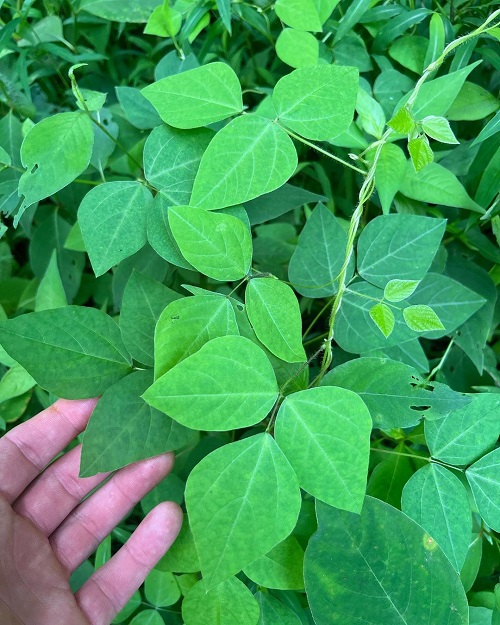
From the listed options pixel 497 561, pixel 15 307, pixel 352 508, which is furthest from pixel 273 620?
pixel 15 307

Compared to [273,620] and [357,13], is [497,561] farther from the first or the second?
[357,13]

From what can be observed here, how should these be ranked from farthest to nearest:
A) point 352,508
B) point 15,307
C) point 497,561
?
point 15,307
point 497,561
point 352,508

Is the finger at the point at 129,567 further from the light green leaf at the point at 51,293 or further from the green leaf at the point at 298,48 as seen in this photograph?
the green leaf at the point at 298,48

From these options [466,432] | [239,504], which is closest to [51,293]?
[239,504]

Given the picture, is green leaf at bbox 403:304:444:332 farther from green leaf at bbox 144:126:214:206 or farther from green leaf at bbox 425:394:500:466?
green leaf at bbox 144:126:214:206

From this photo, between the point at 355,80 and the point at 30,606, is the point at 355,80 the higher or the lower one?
the higher one

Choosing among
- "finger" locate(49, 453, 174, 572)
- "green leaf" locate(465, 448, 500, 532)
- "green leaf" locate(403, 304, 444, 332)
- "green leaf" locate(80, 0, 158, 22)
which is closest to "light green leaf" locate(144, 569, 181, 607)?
"finger" locate(49, 453, 174, 572)
